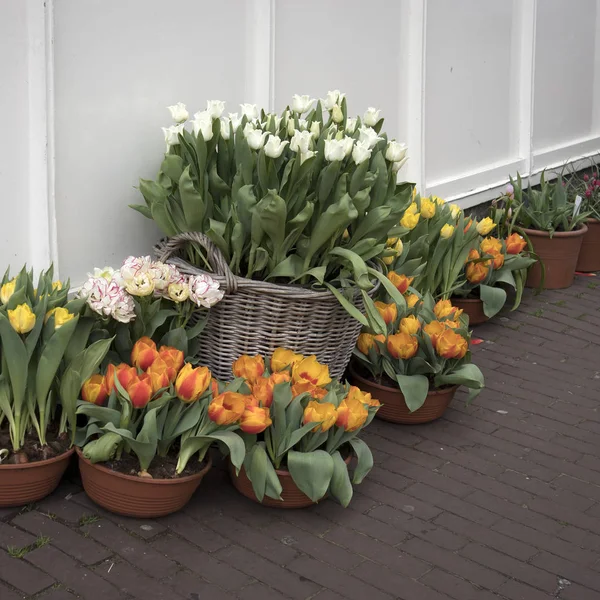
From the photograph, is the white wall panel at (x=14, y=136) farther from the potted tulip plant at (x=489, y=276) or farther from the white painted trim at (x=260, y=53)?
the potted tulip plant at (x=489, y=276)

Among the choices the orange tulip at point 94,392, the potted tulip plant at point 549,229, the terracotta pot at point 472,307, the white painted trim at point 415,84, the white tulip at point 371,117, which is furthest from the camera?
the potted tulip plant at point 549,229

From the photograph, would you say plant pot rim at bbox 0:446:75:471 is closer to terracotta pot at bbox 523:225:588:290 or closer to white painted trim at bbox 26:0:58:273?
white painted trim at bbox 26:0:58:273

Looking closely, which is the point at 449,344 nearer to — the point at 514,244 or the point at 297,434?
the point at 297,434

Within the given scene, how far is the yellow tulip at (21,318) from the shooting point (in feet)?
9.85

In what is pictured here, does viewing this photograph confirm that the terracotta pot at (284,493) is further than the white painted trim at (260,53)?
No

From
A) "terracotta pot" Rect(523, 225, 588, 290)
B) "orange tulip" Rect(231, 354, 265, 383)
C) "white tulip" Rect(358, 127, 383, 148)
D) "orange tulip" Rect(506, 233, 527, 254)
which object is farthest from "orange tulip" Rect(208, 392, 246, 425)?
"terracotta pot" Rect(523, 225, 588, 290)

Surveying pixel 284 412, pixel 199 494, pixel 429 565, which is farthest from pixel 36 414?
pixel 429 565

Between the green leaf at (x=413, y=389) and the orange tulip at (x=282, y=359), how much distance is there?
590 mm

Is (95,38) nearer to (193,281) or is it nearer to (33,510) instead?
(193,281)

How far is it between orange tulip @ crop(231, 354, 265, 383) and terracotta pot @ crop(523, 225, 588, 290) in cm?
283

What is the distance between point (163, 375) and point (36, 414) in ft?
1.69

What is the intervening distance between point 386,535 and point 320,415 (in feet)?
1.50

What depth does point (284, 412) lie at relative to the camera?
3.23 metres

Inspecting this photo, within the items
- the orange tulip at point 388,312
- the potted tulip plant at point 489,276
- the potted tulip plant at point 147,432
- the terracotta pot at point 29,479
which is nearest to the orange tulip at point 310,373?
the potted tulip plant at point 147,432
